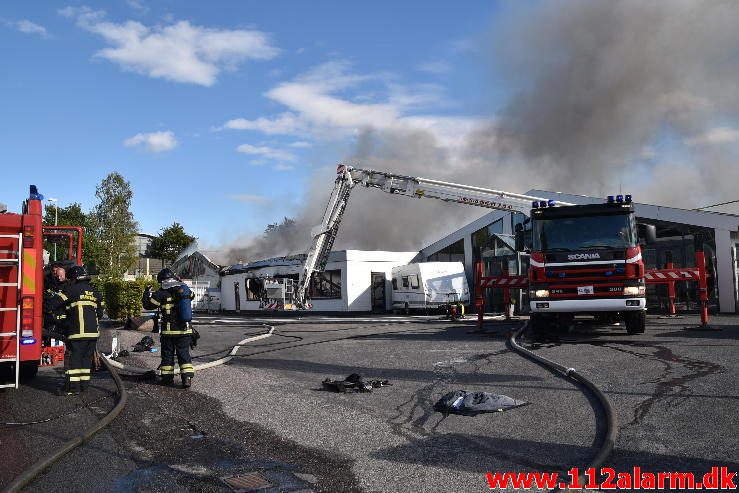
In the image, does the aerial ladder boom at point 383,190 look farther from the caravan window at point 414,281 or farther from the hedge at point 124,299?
the hedge at point 124,299

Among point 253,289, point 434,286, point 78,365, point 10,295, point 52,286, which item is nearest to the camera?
point 10,295

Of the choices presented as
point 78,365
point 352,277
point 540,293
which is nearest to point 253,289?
point 352,277

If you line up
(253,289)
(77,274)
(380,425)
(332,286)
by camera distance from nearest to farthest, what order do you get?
1. (380,425)
2. (77,274)
3. (332,286)
4. (253,289)

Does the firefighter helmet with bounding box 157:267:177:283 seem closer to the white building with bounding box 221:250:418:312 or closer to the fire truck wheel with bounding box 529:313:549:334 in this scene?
the fire truck wheel with bounding box 529:313:549:334

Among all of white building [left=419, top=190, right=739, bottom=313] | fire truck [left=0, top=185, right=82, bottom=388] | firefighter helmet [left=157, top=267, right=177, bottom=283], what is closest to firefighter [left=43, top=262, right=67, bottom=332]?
fire truck [left=0, top=185, right=82, bottom=388]

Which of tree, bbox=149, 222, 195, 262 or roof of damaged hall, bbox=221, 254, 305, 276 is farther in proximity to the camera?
tree, bbox=149, 222, 195, 262

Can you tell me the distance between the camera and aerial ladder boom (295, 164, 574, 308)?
1817 centimetres

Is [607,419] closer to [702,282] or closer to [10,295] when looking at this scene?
[10,295]

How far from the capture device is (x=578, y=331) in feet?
46.6

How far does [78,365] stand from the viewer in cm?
737

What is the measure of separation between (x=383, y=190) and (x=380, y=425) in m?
14.8

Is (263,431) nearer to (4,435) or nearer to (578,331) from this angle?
(4,435)

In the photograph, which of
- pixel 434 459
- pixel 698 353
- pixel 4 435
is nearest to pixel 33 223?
pixel 4 435

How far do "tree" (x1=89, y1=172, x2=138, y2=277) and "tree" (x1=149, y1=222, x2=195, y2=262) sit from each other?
14.5 meters
